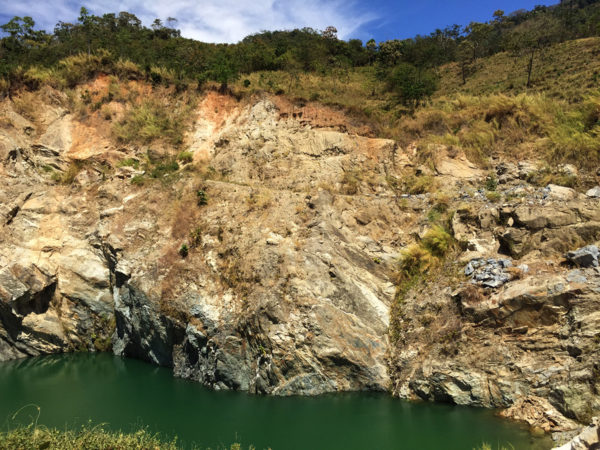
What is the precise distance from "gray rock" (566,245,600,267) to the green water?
493 cm

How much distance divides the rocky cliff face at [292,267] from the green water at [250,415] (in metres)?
0.66

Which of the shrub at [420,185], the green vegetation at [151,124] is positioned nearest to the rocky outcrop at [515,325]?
the shrub at [420,185]

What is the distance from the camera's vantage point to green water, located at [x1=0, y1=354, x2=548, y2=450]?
970 cm

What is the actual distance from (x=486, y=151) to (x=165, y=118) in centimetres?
1812

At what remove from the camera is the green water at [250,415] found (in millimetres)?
9695

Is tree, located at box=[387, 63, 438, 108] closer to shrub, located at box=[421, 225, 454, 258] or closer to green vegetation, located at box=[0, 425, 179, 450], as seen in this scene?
shrub, located at box=[421, 225, 454, 258]

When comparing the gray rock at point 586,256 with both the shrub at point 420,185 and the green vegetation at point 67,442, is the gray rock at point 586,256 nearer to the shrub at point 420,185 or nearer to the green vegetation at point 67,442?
the shrub at point 420,185

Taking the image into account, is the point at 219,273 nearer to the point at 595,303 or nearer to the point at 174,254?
the point at 174,254

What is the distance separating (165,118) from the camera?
24938 mm

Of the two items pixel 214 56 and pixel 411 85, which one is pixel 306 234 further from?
pixel 214 56

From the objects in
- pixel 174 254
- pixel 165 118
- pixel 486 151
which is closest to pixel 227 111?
pixel 165 118

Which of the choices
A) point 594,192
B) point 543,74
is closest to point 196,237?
point 594,192

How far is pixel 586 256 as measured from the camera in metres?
11.4

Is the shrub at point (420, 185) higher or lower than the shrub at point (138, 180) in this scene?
higher
